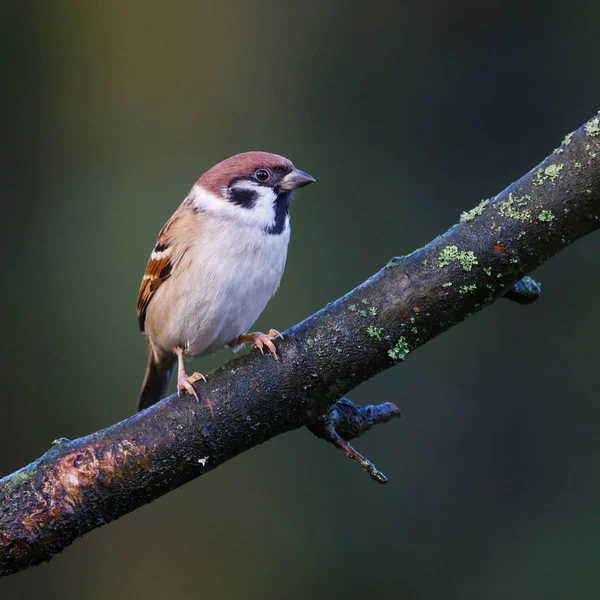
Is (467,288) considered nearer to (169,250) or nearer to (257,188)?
(257,188)

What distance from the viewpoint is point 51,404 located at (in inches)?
219

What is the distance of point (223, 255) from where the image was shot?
121 inches

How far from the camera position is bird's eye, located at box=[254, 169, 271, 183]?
323 centimetres

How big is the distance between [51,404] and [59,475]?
3.45m

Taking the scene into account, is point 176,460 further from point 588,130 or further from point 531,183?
point 588,130

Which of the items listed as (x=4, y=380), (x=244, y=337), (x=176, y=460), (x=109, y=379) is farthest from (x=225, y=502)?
(x=176, y=460)

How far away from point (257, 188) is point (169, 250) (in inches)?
Answer: 17.4

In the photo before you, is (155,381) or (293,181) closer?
(293,181)

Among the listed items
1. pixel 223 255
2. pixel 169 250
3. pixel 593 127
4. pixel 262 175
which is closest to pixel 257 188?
pixel 262 175

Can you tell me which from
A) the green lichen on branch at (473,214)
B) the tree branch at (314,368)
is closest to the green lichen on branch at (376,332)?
the tree branch at (314,368)

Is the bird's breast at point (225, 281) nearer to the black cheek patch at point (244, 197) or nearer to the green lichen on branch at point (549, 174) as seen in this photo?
the black cheek patch at point (244, 197)

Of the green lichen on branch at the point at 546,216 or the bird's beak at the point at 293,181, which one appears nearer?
the green lichen on branch at the point at 546,216

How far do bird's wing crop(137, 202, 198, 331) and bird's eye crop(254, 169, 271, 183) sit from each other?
11.7 inches

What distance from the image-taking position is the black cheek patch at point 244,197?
10.5ft
